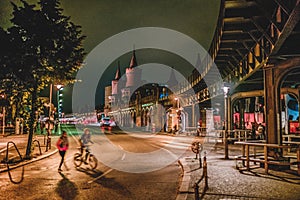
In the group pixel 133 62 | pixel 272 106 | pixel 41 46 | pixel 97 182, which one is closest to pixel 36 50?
pixel 41 46

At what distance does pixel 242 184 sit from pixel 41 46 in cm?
1257

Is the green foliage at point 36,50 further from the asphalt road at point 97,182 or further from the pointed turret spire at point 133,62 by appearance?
the pointed turret spire at point 133,62

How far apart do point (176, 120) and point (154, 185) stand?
1415 inches

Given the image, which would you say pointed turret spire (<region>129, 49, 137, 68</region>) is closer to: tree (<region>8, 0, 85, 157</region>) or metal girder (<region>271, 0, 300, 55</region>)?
tree (<region>8, 0, 85, 157</region>)

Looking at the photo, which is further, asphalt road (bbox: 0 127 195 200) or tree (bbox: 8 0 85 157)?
tree (bbox: 8 0 85 157)

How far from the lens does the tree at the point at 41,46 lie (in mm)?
16250

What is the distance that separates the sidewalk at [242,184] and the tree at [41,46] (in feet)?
30.4

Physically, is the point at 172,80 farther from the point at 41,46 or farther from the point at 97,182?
the point at 97,182

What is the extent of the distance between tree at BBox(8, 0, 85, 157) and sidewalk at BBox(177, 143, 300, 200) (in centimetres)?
925

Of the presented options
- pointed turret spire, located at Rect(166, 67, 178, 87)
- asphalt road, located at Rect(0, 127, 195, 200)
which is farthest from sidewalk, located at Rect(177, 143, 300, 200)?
pointed turret spire, located at Rect(166, 67, 178, 87)

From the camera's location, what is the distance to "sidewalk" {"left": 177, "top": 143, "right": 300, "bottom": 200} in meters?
8.00

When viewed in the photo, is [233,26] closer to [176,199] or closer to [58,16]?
[176,199]

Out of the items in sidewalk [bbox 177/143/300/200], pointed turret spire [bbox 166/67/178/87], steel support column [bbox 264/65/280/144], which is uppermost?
pointed turret spire [bbox 166/67/178/87]

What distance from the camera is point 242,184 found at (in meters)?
9.45
